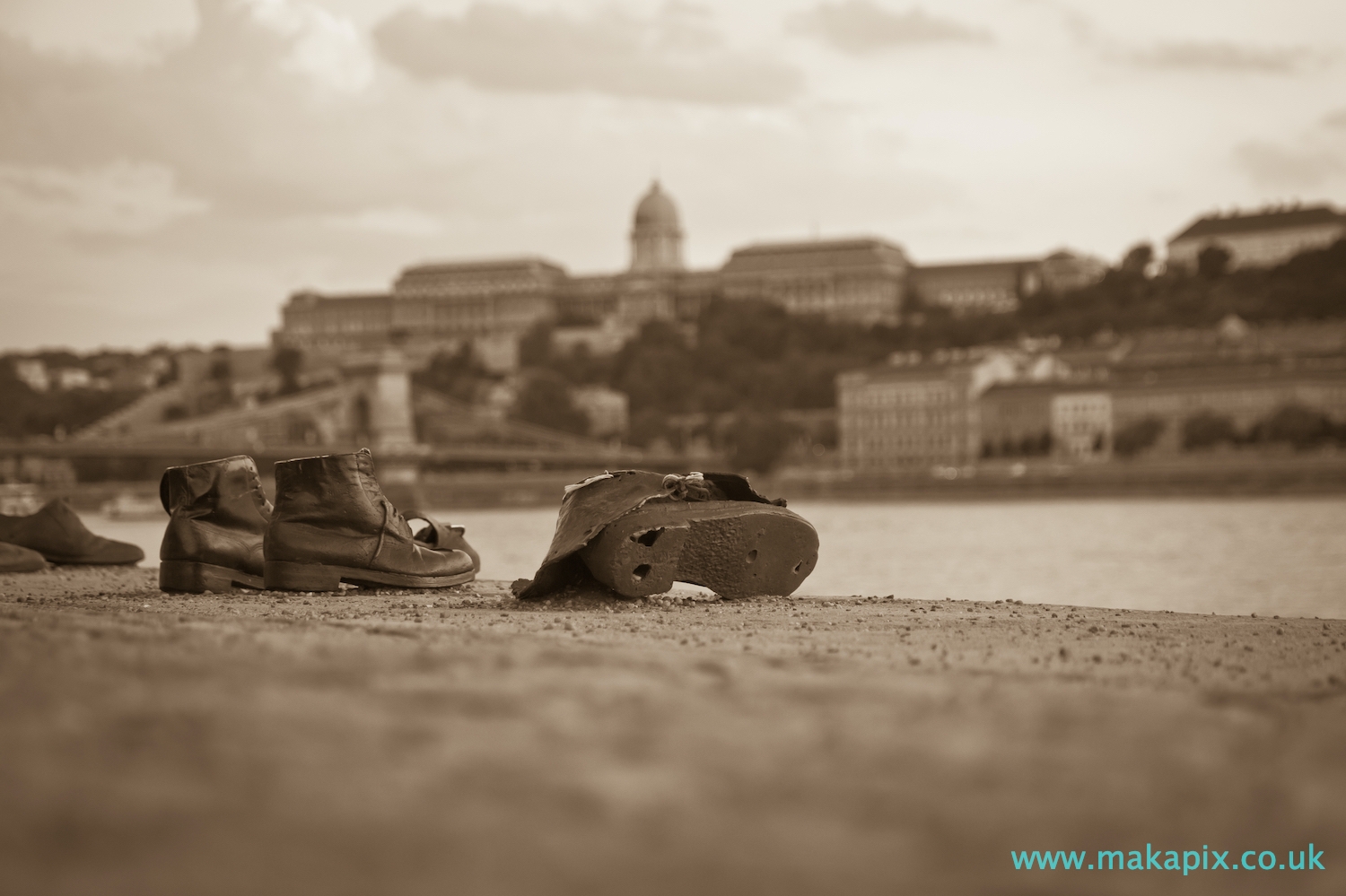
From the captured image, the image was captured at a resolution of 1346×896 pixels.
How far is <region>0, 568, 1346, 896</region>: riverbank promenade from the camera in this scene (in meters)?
2.09

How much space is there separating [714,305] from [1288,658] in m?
140

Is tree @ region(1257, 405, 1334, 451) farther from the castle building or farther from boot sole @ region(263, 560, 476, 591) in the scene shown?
boot sole @ region(263, 560, 476, 591)

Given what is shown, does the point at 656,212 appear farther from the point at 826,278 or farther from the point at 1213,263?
the point at 1213,263

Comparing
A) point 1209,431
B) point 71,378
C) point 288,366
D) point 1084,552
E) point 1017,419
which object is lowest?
point 1209,431

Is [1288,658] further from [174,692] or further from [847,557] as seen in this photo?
[847,557]

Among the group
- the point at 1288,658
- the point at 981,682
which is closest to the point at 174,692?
the point at 981,682

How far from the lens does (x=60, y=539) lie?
1089 centimetres

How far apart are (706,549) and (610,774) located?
452cm

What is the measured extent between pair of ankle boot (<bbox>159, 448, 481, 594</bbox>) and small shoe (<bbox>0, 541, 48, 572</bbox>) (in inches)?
83.5

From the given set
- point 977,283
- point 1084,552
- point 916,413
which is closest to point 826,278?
point 977,283

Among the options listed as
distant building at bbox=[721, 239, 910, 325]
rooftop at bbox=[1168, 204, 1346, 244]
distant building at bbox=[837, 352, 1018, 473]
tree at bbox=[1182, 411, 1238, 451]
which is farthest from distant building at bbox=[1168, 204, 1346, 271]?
tree at bbox=[1182, 411, 1238, 451]

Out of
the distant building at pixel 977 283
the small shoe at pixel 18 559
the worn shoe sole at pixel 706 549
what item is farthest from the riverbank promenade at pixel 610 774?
the distant building at pixel 977 283

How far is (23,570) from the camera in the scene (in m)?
9.73

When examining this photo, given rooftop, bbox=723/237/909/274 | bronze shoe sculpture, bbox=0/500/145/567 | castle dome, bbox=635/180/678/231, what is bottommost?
bronze shoe sculpture, bbox=0/500/145/567
